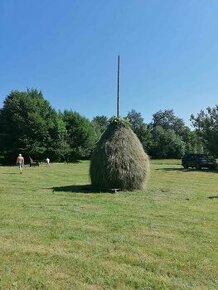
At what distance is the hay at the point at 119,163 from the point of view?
53.0 feet

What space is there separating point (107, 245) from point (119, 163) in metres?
8.95

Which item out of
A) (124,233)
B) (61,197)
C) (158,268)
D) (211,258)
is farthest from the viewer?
(61,197)

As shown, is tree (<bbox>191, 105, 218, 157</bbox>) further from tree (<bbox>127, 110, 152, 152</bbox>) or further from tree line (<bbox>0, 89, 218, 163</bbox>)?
tree (<bbox>127, 110, 152, 152</bbox>)

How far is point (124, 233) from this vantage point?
8.30 m

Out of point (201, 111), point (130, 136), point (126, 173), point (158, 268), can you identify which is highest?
point (201, 111)

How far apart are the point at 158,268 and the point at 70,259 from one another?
1.40 meters

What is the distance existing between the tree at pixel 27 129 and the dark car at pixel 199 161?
77.8 feet

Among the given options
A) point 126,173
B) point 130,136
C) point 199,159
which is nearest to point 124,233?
point 126,173

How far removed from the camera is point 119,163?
16.1 meters

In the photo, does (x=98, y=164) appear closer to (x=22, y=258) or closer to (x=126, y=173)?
(x=126, y=173)

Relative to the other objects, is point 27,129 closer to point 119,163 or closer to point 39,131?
point 39,131

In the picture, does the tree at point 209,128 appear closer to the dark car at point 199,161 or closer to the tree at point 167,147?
the dark car at point 199,161

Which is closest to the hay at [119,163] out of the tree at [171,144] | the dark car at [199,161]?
the dark car at [199,161]

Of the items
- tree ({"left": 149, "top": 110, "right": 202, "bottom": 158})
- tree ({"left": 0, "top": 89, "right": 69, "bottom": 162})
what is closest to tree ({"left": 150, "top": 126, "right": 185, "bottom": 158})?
tree ({"left": 149, "top": 110, "right": 202, "bottom": 158})
